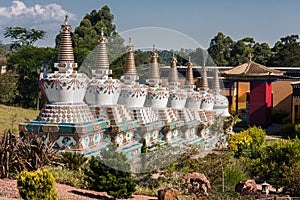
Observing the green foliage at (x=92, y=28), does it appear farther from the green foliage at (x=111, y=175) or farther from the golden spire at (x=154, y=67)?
the green foliage at (x=111, y=175)

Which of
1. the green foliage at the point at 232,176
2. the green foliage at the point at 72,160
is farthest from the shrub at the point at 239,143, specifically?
the green foliage at the point at 72,160

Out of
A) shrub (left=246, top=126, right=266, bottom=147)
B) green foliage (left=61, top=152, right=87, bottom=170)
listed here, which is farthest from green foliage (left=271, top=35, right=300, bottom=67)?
green foliage (left=61, top=152, right=87, bottom=170)

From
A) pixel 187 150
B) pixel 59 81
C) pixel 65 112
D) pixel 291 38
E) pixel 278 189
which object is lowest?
pixel 278 189

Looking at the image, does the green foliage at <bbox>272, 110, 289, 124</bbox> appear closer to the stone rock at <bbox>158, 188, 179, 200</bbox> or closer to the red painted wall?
the red painted wall

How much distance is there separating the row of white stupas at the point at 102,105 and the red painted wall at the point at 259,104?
16.6 metres

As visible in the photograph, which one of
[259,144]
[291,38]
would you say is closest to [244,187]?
[259,144]

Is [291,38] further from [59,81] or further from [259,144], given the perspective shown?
[59,81]

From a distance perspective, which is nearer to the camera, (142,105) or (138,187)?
(138,187)

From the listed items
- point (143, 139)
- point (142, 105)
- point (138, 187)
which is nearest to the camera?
point (138, 187)

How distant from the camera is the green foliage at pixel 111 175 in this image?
10.8 metres

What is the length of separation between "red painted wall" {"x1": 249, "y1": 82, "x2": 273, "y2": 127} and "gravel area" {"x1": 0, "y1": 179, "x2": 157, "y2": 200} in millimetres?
26381

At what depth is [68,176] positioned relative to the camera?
11.8 meters

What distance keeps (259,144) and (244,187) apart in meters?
8.81

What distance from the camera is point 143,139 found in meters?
16.2
